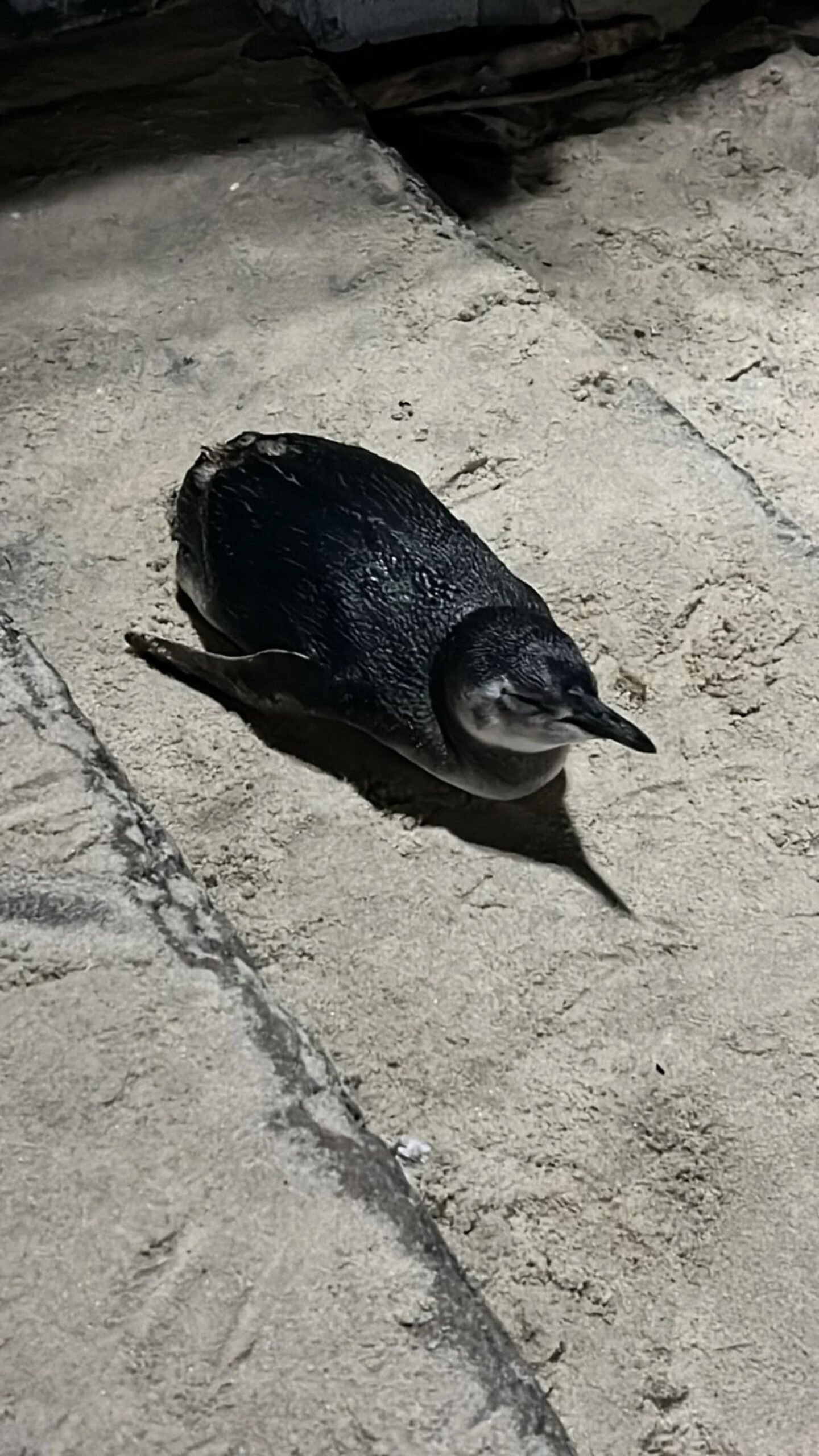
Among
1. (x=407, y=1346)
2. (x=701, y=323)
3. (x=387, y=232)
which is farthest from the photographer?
(x=701, y=323)

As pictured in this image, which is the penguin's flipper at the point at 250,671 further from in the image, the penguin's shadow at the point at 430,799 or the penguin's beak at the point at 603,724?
the penguin's beak at the point at 603,724

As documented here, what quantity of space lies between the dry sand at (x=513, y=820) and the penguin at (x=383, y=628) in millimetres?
108

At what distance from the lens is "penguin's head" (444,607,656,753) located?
1.99m

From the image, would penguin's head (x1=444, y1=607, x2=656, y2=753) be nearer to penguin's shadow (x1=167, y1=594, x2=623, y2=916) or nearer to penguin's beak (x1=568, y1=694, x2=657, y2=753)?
penguin's beak (x1=568, y1=694, x2=657, y2=753)

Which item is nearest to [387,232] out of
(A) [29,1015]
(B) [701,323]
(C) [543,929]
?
(B) [701,323]

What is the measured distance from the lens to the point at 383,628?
2.14 metres

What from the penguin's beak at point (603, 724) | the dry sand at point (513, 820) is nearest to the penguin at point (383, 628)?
the penguin's beak at point (603, 724)

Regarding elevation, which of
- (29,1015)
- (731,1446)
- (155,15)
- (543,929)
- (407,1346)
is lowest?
(731,1446)

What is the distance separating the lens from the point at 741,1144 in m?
1.91

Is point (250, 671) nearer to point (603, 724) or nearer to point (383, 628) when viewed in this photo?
point (383, 628)

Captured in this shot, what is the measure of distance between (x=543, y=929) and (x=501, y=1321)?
1.76ft

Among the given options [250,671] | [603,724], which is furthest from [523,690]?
[250,671]

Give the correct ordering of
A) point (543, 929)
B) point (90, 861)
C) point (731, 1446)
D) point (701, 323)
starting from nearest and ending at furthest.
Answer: point (731, 1446) → point (90, 861) → point (543, 929) → point (701, 323)

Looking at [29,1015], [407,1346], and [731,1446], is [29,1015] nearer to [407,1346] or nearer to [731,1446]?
[407,1346]
